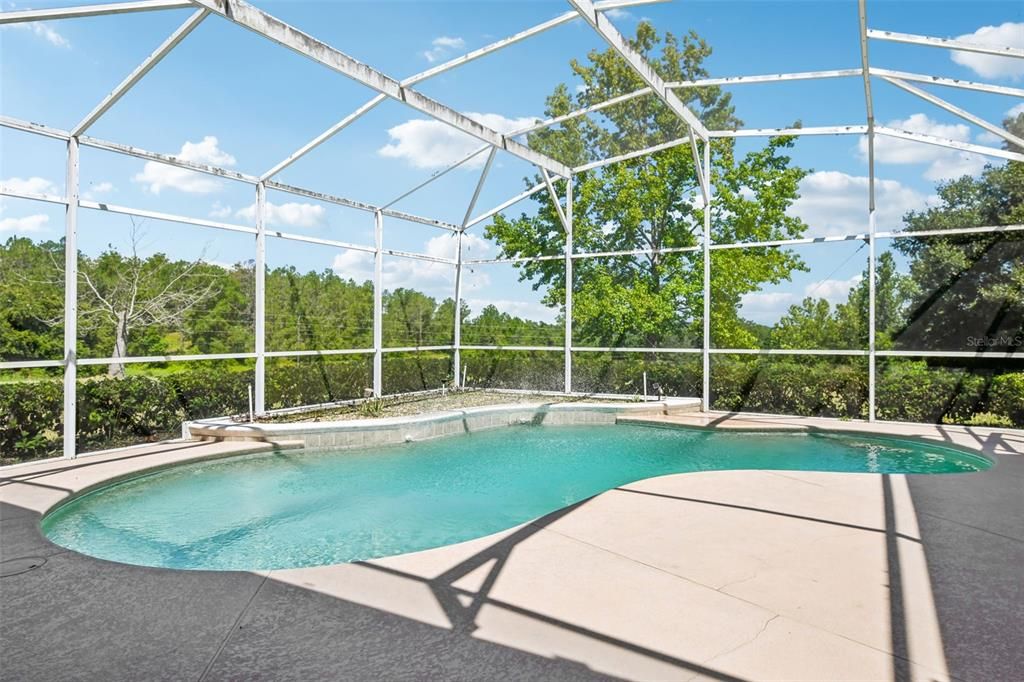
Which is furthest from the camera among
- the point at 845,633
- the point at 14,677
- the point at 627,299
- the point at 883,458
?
the point at 627,299

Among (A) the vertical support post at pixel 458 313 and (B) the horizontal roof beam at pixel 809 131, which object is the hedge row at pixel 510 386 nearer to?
(A) the vertical support post at pixel 458 313

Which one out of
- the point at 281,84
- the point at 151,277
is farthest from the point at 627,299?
the point at 151,277

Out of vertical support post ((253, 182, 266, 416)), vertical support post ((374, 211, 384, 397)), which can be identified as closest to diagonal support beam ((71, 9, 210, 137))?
vertical support post ((253, 182, 266, 416))

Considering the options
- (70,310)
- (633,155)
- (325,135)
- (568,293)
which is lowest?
(70,310)

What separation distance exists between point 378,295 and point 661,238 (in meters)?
6.22

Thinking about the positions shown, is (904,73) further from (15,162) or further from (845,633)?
(15,162)

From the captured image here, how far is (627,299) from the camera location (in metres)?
12.5

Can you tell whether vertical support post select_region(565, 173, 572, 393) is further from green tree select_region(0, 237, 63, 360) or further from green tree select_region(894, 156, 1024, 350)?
green tree select_region(0, 237, 63, 360)

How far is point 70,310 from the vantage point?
634cm

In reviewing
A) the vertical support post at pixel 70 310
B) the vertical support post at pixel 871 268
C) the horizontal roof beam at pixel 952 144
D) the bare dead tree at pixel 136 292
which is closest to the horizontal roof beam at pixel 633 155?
the vertical support post at pixel 871 268

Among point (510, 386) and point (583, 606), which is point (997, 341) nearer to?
point (510, 386)

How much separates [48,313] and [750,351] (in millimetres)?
9832

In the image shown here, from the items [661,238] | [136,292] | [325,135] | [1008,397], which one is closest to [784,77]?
[661,238]

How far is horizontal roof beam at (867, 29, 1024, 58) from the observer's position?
6138mm
